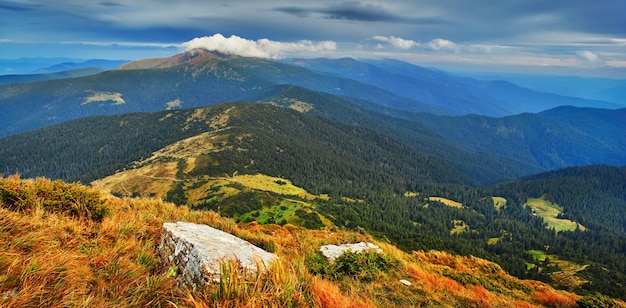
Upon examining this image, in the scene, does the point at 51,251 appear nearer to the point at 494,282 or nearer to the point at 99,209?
the point at 99,209

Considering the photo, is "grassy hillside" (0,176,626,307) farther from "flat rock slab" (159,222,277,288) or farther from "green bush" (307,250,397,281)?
"flat rock slab" (159,222,277,288)

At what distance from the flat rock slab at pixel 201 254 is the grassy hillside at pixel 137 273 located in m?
0.38

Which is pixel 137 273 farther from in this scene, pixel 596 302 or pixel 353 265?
pixel 596 302

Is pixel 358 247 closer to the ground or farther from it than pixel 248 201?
farther from it

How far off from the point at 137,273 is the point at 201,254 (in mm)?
1419

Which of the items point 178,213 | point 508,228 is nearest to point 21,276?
point 178,213

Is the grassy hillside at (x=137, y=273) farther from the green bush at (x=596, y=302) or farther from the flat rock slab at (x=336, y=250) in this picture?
the flat rock slab at (x=336, y=250)

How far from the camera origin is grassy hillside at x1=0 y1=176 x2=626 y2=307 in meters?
5.41

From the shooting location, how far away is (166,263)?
853cm

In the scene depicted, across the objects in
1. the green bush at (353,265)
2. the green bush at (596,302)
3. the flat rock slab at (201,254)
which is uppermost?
the flat rock slab at (201,254)

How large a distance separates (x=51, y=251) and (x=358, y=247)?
11.3 meters

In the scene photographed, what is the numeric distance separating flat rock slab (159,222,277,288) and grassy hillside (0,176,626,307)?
38 centimetres

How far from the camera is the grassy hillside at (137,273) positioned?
541cm

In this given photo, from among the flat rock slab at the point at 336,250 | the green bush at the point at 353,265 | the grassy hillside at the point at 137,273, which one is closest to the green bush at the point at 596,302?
the grassy hillside at the point at 137,273
